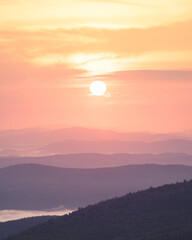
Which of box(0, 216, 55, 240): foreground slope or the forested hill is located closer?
the forested hill

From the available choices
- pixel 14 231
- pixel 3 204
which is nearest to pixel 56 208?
pixel 3 204

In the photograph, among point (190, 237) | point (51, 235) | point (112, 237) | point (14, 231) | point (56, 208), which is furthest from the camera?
point (56, 208)

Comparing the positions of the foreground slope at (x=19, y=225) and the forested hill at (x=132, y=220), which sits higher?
the foreground slope at (x=19, y=225)

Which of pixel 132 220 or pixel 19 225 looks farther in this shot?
pixel 19 225

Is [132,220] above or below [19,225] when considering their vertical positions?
below

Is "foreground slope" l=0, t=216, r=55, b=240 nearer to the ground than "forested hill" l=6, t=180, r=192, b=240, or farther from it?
farther from it

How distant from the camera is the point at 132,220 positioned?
61094 millimetres

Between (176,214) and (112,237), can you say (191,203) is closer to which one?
(176,214)

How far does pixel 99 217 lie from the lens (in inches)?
2530

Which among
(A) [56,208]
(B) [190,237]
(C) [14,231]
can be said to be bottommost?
(B) [190,237]

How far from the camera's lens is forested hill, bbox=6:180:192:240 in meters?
56.8

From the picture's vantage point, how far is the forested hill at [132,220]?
56.8m

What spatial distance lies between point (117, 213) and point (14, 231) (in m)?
20.4

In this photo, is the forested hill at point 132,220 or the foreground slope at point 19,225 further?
the foreground slope at point 19,225
